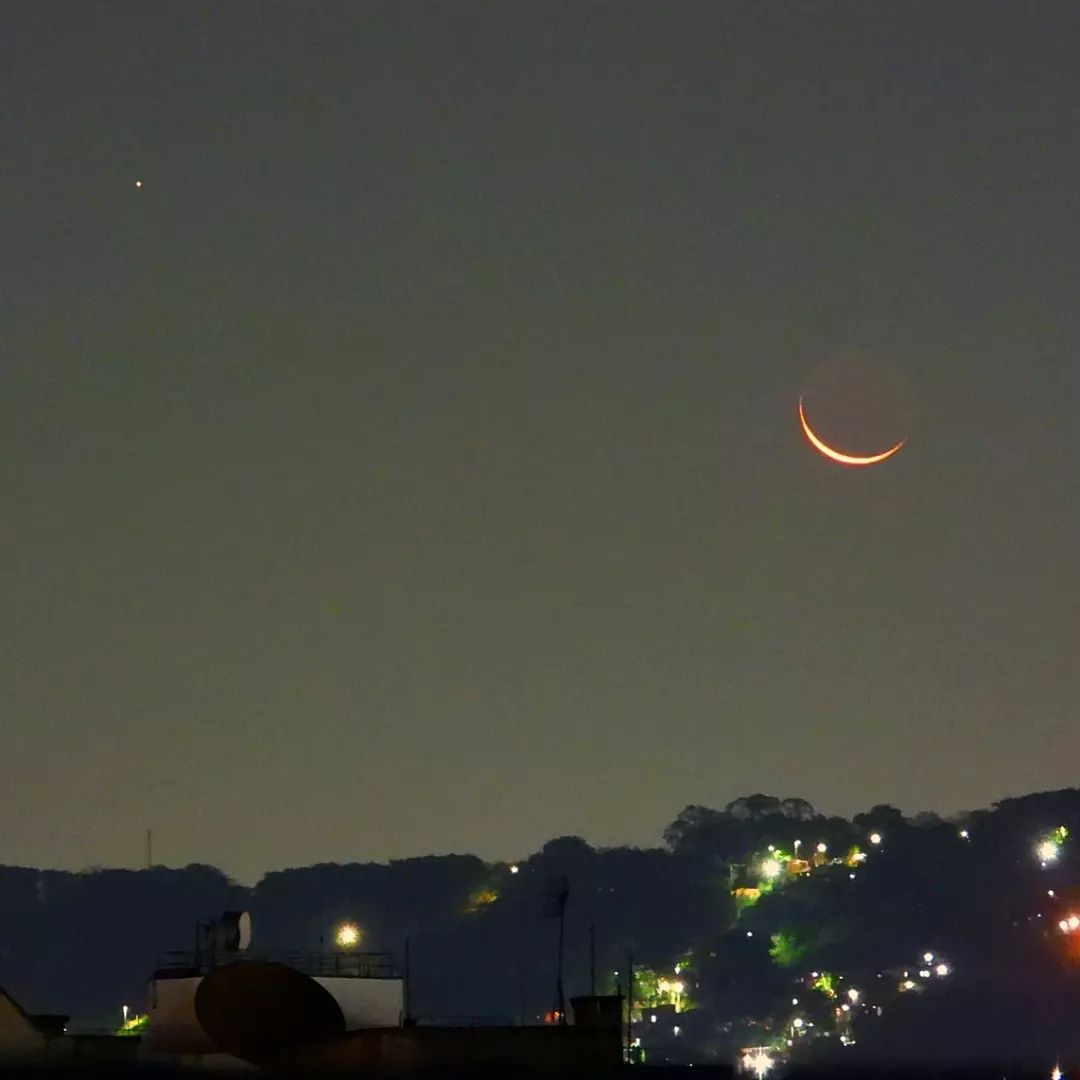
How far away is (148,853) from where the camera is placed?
Result: 144000 mm

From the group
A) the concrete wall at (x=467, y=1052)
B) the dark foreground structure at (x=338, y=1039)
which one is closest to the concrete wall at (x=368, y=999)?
the dark foreground structure at (x=338, y=1039)

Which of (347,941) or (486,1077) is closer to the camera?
(486,1077)

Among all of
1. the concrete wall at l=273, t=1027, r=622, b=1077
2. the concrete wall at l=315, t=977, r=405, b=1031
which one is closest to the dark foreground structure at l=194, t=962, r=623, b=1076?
the concrete wall at l=273, t=1027, r=622, b=1077

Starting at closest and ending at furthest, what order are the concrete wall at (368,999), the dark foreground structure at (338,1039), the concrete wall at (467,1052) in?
the concrete wall at (467,1052) → the dark foreground structure at (338,1039) → the concrete wall at (368,999)

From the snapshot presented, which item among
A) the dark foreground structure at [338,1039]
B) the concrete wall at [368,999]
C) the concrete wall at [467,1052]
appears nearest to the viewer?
the concrete wall at [467,1052]

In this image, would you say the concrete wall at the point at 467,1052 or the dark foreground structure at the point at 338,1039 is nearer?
the concrete wall at the point at 467,1052

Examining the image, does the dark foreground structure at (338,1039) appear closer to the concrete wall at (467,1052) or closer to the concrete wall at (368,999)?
the concrete wall at (467,1052)

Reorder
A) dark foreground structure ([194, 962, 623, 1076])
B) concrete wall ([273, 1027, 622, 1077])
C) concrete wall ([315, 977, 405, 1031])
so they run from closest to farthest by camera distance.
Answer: concrete wall ([273, 1027, 622, 1077]) → dark foreground structure ([194, 962, 623, 1076]) → concrete wall ([315, 977, 405, 1031])

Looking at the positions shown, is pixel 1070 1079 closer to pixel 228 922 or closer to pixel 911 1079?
pixel 911 1079

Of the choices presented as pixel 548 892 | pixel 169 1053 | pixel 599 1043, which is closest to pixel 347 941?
pixel 548 892

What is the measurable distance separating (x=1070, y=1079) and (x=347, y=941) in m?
70.0

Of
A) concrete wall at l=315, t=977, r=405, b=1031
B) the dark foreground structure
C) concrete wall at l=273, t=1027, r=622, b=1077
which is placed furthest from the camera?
concrete wall at l=315, t=977, r=405, b=1031

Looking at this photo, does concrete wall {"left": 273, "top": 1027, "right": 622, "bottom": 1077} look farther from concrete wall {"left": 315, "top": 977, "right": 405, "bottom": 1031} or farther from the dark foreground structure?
concrete wall {"left": 315, "top": 977, "right": 405, "bottom": 1031}

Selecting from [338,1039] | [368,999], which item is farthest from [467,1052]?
[368,999]
